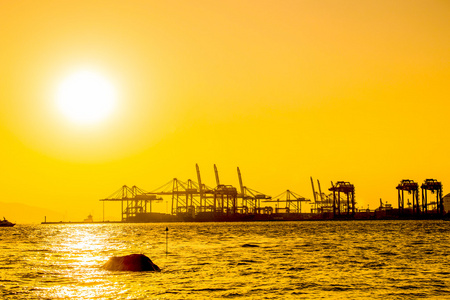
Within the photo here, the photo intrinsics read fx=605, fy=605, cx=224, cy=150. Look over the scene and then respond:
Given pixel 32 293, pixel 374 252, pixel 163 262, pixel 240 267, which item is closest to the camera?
pixel 32 293

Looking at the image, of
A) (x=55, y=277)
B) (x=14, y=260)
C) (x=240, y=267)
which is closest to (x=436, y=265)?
(x=240, y=267)

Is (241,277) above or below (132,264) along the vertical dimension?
below

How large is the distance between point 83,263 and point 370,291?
86.9 ft

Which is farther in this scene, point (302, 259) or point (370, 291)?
point (302, 259)

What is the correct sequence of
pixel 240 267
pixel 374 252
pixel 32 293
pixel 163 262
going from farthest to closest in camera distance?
pixel 374 252 → pixel 163 262 → pixel 240 267 → pixel 32 293

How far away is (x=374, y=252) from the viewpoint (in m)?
60.2

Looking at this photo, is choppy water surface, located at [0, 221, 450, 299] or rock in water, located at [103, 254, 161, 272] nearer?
choppy water surface, located at [0, 221, 450, 299]

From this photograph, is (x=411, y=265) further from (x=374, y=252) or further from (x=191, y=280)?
(x=191, y=280)

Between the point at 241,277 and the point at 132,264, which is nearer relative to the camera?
the point at 241,277

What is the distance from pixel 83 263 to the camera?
165 ft

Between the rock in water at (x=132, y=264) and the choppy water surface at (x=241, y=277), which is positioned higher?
the rock in water at (x=132, y=264)

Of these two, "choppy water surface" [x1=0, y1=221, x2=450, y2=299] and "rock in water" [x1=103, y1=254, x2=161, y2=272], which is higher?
"rock in water" [x1=103, y1=254, x2=161, y2=272]

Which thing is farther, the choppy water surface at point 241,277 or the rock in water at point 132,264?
the rock in water at point 132,264

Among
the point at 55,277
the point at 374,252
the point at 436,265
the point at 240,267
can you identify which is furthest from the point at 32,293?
the point at 374,252
